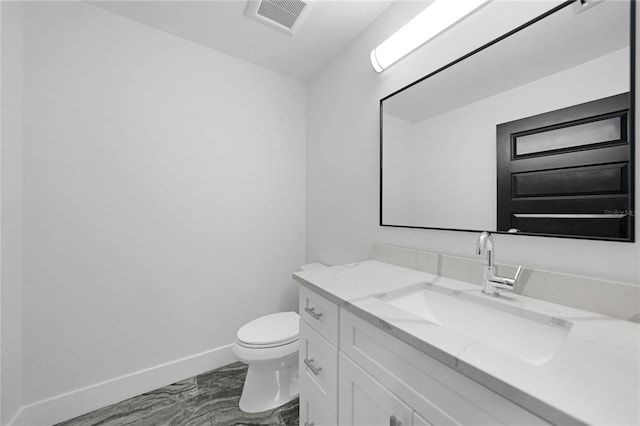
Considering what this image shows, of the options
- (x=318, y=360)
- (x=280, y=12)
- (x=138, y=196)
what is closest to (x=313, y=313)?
(x=318, y=360)

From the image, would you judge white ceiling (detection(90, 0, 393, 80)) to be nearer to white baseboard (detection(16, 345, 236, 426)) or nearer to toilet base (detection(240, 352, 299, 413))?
toilet base (detection(240, 352, 299, 413))

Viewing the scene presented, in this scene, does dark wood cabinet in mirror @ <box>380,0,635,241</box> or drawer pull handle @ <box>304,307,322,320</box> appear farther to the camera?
drawer pull handle @ <box>304,307,322,320</box>

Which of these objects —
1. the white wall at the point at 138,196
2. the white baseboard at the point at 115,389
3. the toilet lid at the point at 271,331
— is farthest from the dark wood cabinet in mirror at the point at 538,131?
the white baseboard at the point at 115,389

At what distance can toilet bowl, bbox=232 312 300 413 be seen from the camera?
143cm

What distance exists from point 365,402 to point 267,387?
95cm

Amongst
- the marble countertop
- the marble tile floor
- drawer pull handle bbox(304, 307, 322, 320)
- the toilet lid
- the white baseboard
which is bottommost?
the marble tile floor

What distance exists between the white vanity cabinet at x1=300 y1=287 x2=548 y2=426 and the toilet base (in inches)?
15.2

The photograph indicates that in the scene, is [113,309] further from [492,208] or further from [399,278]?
[492,208]

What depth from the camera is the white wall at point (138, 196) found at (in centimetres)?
136

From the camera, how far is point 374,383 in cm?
76

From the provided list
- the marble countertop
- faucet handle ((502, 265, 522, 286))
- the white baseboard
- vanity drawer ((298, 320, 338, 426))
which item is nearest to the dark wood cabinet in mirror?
faucet handle ((502, 265, 522, 286))

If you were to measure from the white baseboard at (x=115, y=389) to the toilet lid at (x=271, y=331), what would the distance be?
0.51m

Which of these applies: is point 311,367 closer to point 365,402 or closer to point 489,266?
point 365,402

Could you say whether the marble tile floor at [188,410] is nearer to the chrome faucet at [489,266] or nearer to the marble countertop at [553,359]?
the marble countertop at [553,359]
